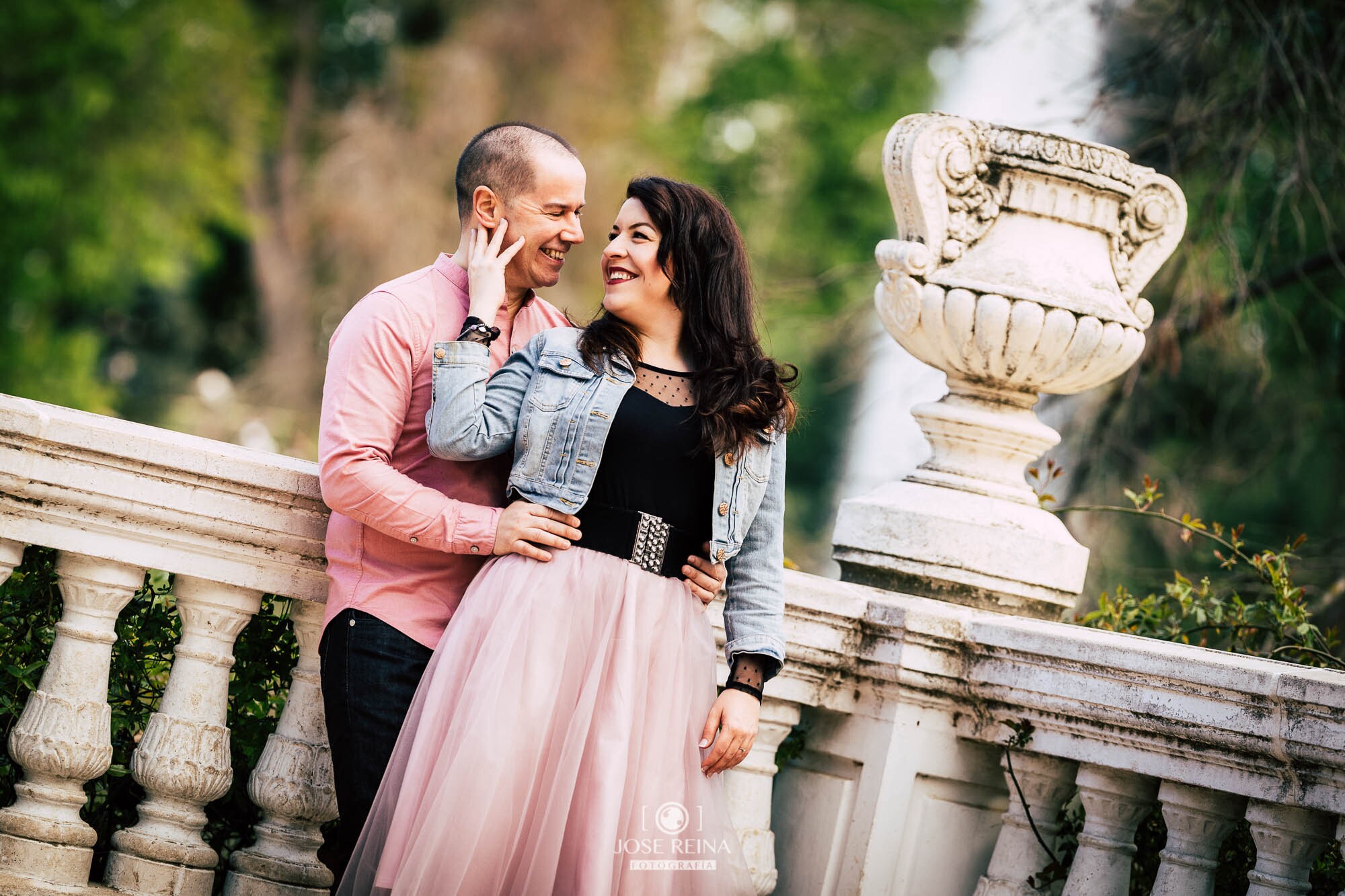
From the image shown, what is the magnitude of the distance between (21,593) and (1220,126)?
469 cm

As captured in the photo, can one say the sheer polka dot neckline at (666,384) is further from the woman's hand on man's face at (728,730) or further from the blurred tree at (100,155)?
the blurred tree at (100,155)

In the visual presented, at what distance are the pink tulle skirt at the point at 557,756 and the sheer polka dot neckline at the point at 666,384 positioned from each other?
34cm

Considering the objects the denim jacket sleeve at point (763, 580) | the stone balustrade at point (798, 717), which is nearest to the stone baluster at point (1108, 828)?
the stone balustrade at point (798, 717)

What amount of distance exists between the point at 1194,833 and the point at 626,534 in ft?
4.45

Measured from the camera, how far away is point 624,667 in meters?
2.80

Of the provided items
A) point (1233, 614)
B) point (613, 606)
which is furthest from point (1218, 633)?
point (613, 606)

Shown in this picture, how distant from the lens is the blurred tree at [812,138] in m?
24.2

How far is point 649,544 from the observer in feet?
Answer: 9.55

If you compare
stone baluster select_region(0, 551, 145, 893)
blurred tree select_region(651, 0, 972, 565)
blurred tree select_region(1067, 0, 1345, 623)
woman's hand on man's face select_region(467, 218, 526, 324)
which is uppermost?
blurred tree select_region(651, 0, 972, 565)

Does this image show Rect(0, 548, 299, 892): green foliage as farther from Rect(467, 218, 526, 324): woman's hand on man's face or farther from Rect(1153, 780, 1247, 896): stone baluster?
Rect(1153, 780, 1247, 896): stone baluster

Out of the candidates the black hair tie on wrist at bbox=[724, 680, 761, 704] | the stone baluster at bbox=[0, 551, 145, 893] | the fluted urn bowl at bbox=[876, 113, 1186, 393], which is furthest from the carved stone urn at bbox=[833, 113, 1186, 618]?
the stone baluster at bbox=[0, 551, 145, 893]

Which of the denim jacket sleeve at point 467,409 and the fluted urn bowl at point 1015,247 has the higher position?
the fluted urn bowl at point 1015,247

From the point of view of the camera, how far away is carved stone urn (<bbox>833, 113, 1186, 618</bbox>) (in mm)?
3555

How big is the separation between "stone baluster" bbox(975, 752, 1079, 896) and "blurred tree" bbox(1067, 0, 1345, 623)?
1656 mm
